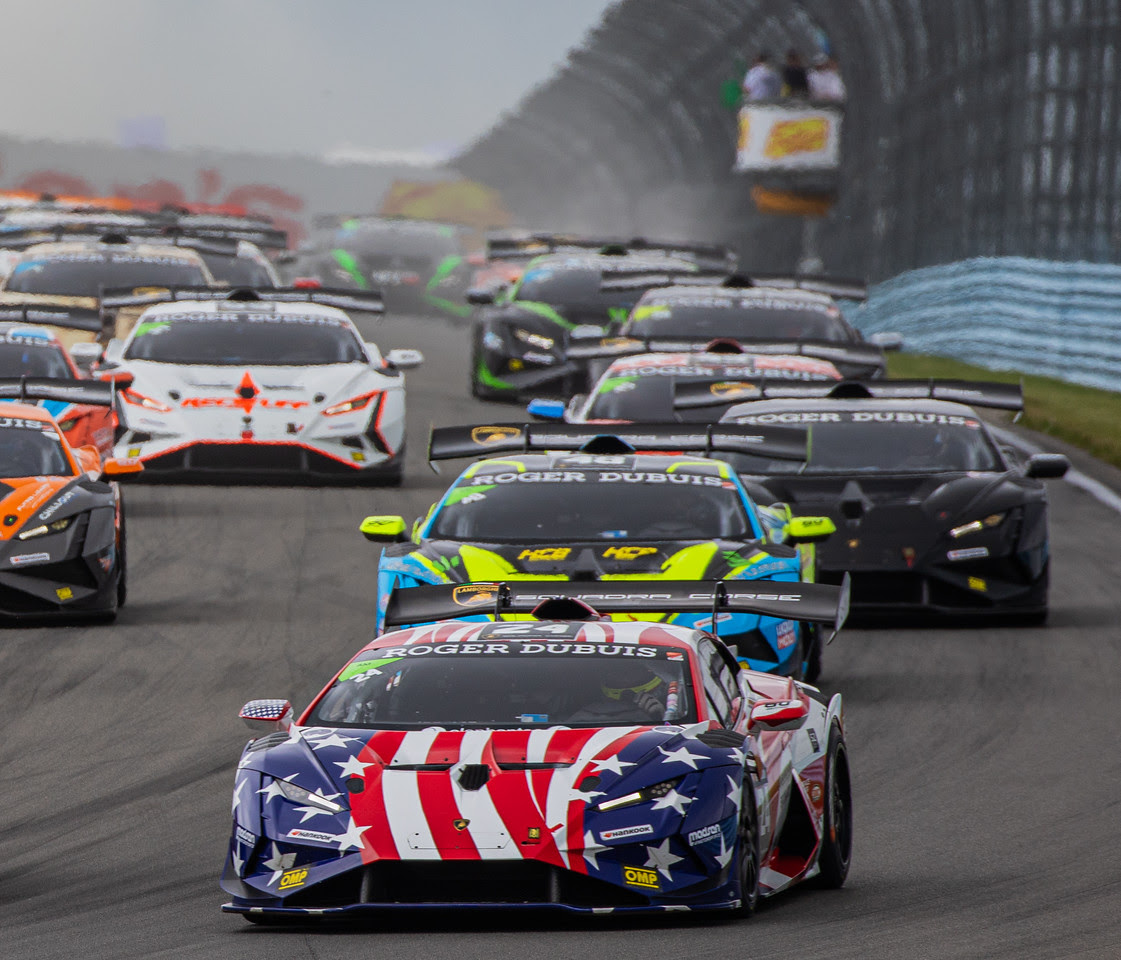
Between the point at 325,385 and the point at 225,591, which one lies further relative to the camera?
the point at 325,385

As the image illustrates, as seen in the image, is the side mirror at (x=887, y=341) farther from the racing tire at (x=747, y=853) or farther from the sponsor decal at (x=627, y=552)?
the racing tire at (x=747, y=853)

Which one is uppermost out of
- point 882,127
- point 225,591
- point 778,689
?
point 882,127

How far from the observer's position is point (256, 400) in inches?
759

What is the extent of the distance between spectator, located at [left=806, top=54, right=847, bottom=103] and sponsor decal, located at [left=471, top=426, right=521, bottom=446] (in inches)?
875

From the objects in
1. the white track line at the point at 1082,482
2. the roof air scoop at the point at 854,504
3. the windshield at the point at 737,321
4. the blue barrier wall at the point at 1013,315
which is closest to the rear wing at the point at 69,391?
the roof air scoop at the point at 854,504

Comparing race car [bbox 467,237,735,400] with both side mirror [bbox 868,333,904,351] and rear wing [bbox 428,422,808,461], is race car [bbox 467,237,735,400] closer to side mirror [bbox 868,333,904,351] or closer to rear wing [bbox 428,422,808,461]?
side mirror [bbox 868,333,904,351]

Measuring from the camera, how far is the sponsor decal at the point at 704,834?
7.27 metres

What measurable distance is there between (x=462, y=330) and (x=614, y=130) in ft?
64.4

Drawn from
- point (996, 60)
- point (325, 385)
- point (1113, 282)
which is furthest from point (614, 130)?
point (325, 385)

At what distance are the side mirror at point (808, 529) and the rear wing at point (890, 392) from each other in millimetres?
2984

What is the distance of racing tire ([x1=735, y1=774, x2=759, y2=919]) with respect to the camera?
7.36 m

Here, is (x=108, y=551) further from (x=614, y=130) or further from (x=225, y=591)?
(x=614, y=130)

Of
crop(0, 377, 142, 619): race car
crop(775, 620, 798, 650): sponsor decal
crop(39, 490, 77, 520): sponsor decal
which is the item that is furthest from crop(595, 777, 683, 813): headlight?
crop(39, 490, 77, 520): sponsor decal

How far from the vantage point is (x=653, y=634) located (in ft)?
27.5
